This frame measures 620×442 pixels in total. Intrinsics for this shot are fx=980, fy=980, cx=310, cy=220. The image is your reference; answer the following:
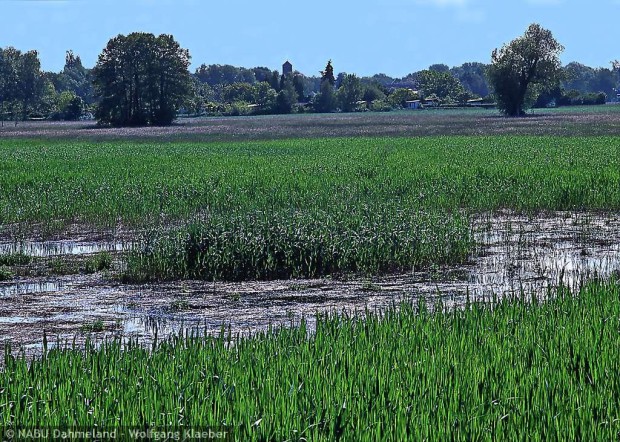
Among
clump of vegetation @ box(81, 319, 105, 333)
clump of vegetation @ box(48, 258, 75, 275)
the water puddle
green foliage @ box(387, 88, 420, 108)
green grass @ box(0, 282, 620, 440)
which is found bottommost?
the water puddle

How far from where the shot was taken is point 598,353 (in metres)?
8.68

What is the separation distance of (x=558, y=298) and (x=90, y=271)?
7916mm

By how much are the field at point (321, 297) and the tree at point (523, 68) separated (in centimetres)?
7154

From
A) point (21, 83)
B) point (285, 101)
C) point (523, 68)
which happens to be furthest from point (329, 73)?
point (523, 68)

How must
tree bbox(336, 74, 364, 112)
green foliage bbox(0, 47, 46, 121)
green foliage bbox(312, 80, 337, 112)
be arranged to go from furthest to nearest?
tree bbox(336, 74, 364, 112) → green foliage bbox(312, 80, 337, 112) → green foliage bbox(0, 47, 46, 121)

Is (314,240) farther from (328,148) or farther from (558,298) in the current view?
(328,148)

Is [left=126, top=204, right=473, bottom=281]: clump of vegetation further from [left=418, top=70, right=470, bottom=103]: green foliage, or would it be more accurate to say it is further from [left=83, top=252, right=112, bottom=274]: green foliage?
[left=418, top=70, right=470, bottom=103]: green foliage

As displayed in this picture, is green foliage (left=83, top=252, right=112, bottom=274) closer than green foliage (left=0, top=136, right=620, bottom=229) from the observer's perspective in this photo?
Yes

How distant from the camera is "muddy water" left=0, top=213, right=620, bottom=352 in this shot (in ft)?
39.5

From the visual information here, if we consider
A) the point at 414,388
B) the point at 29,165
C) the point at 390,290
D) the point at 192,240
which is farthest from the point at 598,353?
the point at 29,165

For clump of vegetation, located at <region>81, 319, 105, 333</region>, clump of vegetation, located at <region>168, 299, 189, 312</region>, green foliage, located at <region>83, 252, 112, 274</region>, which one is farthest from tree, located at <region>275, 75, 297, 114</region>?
clump of vegetation, located at <region>81, 319, 105, 333</region>

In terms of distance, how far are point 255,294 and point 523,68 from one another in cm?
9615

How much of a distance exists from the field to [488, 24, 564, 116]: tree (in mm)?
71538

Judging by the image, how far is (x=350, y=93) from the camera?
555 feet
